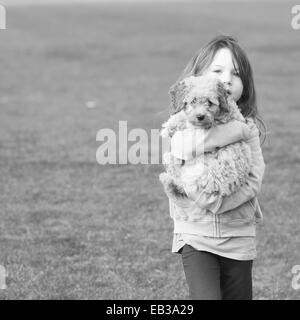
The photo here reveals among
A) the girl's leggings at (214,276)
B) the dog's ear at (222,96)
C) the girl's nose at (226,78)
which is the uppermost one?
the girl's nose at (226,78)

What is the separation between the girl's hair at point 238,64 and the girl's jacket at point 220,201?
0.32 meters

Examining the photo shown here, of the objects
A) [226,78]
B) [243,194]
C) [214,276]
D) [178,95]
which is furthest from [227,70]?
[214,276]

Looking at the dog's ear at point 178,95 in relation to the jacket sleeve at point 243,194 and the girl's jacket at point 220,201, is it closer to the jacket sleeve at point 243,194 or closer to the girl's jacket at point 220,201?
the girl's jacket at point 220,201

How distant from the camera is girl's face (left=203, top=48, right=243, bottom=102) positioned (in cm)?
422

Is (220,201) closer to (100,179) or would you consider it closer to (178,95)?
(178,95)

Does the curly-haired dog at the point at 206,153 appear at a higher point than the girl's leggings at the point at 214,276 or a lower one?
higher

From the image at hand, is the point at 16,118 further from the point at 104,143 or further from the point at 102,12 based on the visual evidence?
the point at 102,12

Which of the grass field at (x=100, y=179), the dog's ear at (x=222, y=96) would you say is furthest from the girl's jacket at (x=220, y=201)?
the grass field at (x=100, y=179)

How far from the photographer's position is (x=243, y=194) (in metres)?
3.94

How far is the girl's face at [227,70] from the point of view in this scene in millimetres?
4219

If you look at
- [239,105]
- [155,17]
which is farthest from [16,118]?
[155,17]

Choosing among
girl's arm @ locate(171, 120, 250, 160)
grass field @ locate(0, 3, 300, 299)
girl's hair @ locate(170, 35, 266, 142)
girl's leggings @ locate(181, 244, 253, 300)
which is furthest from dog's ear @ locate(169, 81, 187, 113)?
grass field @ locate(0, 3, 300, 299)

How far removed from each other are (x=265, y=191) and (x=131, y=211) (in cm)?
193

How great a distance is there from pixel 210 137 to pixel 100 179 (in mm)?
5888
